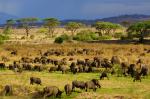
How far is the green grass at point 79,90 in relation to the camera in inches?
1086

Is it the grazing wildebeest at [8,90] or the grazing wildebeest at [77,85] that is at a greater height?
the grazing wildebeest at [77,85]

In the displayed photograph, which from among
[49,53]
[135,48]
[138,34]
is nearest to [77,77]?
[49,53]

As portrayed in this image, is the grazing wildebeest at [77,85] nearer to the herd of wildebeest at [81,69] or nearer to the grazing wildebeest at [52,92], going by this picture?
the herd of wildebeest at [81,69]

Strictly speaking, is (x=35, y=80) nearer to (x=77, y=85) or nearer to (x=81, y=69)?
(x=77, y=85)

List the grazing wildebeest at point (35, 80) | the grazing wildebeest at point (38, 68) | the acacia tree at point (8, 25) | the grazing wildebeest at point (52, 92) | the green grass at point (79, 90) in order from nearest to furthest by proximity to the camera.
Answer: the grazing wildebeest at point (52, 92) < the green grass at point (79, 90) < the grazing wildebeest at point (35, 80) < the grazing wildebeest at point (38, 68) < the acacia tree at point (8, 25)

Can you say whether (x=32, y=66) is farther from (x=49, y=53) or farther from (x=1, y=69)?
(x=49, y=53)

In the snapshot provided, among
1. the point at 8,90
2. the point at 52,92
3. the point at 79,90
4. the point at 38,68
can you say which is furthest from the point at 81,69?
the point at 52,92

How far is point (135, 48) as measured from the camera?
194 ft

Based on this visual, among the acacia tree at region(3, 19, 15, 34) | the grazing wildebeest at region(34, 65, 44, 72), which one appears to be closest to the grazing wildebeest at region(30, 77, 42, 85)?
the grazing wildebeest at region(34, 65, 44, 72)

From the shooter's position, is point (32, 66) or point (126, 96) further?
point (32, 66)

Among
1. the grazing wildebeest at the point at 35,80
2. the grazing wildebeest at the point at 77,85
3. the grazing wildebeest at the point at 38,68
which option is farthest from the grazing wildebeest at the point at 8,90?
the grazing wildebeest at the point at 38,68

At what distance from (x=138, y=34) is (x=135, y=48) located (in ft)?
112

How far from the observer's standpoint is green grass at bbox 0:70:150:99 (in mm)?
27594

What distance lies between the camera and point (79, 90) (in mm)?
28875
